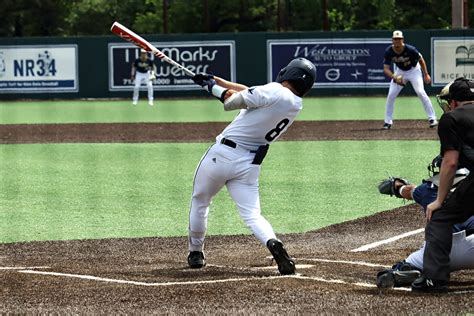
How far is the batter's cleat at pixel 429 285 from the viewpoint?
7195 millimetres

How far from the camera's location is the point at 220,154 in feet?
26.9

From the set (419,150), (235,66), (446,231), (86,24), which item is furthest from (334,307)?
(86,24)

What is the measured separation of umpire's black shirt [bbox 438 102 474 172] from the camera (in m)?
7.15

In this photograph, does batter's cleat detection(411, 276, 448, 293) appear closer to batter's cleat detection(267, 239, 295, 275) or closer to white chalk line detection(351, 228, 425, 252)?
batter's cleat detection(267, 239, 295, 275)

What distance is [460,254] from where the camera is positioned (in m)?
7.50

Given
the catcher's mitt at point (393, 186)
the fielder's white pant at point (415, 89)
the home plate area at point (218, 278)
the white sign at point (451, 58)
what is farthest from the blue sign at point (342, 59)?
the catcher's mitt at point (393, 186)

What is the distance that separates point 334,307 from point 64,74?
30.0m

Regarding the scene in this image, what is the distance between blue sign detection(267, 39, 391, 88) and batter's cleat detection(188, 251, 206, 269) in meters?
26.2

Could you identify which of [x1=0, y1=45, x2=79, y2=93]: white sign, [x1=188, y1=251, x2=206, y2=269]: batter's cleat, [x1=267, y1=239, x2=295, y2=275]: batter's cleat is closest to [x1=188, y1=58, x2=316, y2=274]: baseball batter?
[x1=267, y1=239, x2=295, y2=275]: batter's cleat

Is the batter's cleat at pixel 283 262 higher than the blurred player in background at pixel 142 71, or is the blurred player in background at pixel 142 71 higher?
the blurred player in background at pixel 142 71

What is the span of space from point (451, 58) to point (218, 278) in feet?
89.3

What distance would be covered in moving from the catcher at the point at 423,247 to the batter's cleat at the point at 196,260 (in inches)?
59.7

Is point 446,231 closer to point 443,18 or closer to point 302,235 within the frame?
point 302,235

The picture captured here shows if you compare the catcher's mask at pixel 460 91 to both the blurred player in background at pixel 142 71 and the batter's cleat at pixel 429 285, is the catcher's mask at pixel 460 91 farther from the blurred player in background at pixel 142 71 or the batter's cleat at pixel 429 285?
the blurred player in background at pixel 142 71
